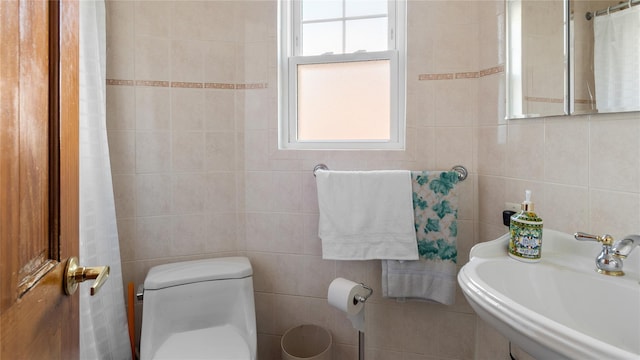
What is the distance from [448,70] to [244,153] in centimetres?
101

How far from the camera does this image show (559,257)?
98 cm

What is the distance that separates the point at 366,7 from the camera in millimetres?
1604

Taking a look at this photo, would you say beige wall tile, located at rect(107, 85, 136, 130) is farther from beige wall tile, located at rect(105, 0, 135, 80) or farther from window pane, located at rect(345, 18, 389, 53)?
window pane, located at rect(345, 18, 389, 53)

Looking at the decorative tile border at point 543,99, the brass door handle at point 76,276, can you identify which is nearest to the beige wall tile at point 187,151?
the brass door handle at point 76,276

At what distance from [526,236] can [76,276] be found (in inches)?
43.1

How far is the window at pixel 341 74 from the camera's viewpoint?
1.57 meters

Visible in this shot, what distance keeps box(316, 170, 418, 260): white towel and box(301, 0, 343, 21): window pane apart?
0.79m

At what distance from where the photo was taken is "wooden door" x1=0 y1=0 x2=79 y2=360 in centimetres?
41

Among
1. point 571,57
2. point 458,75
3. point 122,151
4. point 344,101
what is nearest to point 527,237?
point 571,57

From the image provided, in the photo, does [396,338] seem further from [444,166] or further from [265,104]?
[265,104]

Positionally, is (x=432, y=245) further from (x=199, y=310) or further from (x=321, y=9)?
(x=321, y=9)

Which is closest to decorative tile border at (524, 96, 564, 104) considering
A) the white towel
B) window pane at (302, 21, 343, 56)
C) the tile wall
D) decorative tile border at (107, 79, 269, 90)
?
the tile wall

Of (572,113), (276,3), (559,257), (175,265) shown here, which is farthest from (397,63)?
(175,265)

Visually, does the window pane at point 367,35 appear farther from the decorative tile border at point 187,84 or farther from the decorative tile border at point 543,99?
the decorative tile border at point 543,99
